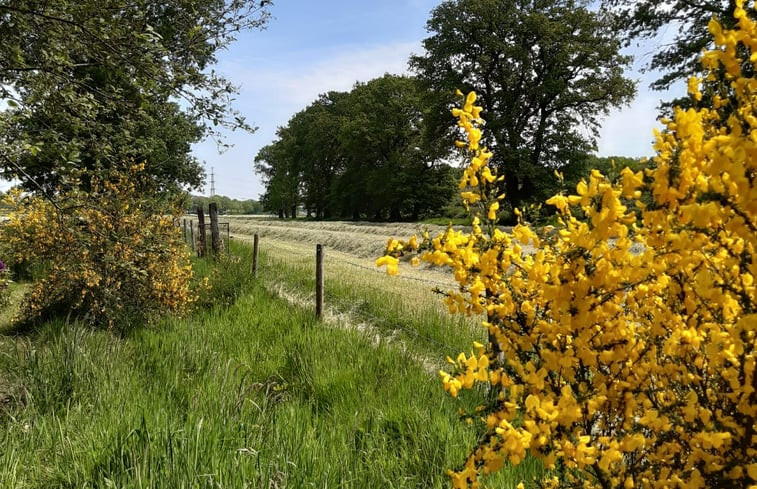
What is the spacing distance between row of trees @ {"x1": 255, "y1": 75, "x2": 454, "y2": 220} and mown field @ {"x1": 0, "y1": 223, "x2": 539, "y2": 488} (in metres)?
22.2

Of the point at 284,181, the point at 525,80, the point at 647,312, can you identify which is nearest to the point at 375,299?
the point at 647,312

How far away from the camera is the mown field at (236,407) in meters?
2.41

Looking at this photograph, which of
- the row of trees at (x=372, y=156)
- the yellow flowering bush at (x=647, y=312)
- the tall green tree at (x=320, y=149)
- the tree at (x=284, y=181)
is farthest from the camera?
the tree at (x=284, y=181)

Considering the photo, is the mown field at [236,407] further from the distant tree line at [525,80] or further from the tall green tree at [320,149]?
the tall green tree at [320,149]

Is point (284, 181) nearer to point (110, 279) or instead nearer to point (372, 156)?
point (372, 156)

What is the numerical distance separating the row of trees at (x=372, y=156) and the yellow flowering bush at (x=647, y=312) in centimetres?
2509

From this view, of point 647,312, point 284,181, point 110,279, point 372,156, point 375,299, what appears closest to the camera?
point 647,312

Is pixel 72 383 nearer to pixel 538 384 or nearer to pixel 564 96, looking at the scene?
pixel 538 384

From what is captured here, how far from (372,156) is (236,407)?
123 feet

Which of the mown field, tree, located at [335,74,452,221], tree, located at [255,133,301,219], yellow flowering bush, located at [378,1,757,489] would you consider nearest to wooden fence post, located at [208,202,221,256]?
the mown field

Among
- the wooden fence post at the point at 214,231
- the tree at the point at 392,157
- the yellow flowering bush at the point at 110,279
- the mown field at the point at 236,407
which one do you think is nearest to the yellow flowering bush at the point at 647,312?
the mown field at the point at 236,407

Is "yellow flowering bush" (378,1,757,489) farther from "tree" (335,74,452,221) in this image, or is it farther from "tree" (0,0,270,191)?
"tree" (335,74,452,221)

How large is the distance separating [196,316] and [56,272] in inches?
76.4

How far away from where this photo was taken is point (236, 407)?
3156 millimetres
